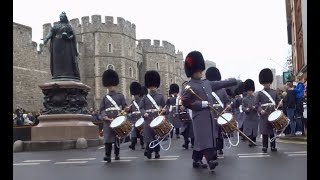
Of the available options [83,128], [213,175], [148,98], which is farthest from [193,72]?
[83,128]

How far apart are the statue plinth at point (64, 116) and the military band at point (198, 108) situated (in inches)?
81.4

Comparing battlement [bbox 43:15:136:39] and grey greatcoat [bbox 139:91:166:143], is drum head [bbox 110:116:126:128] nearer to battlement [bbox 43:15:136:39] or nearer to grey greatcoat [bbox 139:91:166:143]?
grey greatcoat [bbox 139:91:166:143]

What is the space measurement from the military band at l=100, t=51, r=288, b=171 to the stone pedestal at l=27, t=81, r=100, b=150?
2.05 m

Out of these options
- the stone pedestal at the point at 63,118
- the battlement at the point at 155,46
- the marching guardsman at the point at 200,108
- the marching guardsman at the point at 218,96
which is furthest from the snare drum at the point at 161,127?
the battlement at the point at 155,46

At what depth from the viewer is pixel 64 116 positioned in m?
15.0

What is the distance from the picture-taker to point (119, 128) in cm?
957

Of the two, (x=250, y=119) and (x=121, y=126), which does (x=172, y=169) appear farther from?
(x=250, y=119)

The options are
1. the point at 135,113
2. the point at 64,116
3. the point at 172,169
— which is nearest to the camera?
the point at 172,169

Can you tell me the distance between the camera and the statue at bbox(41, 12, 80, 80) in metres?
15.9

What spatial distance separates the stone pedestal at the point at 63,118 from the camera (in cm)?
1475

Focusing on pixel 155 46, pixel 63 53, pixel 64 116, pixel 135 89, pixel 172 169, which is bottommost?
pixel 172 169

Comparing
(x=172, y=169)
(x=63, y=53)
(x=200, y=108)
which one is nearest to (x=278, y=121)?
(x=200, y=108)

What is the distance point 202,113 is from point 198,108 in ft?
0.43

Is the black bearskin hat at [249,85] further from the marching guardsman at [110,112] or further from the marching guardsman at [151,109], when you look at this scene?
the marching guardsman at [110,112]
